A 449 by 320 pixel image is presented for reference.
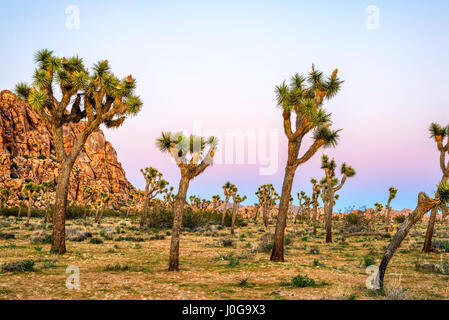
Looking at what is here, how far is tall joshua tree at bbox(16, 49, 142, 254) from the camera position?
53.2 ft

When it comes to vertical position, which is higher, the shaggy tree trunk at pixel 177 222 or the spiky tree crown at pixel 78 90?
the spiky tree crown at pixel 78 90

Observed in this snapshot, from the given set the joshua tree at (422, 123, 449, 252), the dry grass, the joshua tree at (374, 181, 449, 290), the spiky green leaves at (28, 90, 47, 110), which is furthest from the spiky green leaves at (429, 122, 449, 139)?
the spiky green leaves at (28, 90, 47, 110)

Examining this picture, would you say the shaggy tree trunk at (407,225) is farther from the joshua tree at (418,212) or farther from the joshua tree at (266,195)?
the joshua tree at (266,195)

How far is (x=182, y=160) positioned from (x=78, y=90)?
834 centimetres

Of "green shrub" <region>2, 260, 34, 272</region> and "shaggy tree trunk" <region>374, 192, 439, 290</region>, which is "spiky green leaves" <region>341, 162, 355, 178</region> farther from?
"green shrub" <region>2, 260, 34, 272</region>

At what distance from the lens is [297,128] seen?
15242 millimetres

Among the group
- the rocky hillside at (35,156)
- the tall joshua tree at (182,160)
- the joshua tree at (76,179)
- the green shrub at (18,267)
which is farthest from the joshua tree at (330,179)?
the joshua tree at (76,179)

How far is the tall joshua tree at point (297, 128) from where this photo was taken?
1472cm

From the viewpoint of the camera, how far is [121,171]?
128 metres

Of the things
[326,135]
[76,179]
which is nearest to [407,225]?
[326,135]
